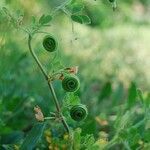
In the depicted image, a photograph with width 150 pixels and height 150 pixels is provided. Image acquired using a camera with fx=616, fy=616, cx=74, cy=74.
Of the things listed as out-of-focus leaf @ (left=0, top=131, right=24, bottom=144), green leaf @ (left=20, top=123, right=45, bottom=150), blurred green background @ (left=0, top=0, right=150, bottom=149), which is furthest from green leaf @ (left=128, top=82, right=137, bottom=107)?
green leaf @ (left=20, top=123, right=45, bottom=150)

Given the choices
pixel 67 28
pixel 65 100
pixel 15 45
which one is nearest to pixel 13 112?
pixel 65 100

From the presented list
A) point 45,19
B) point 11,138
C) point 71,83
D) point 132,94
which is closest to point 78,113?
point 71,83

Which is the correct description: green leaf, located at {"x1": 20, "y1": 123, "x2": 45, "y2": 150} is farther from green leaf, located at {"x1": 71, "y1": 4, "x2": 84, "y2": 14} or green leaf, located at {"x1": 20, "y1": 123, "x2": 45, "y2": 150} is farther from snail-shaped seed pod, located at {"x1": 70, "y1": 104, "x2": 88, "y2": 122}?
green leaf, located at {"x1": 71, "y1": 4, "x2": 84, "y2": 14}

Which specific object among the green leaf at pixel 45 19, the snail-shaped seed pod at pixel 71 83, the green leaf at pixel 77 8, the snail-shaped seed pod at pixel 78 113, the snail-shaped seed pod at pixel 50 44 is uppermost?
the green leaf at pixel 77 8

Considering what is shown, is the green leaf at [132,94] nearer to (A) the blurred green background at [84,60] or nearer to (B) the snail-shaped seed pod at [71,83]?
(A) the blurred green background at [84,60]

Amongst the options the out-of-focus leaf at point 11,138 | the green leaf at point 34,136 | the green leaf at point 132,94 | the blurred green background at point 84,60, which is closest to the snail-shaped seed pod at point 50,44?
the blurred green background at point 84,60

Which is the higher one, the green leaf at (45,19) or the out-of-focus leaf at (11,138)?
the green leaf at (45,19)

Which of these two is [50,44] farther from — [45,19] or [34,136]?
[34,136]
